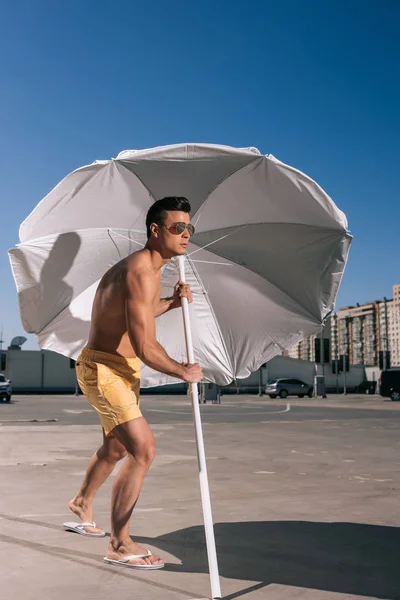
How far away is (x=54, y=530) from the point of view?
5.22 metres

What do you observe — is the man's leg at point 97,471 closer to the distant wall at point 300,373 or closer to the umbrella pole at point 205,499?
the umbrella pole at point 205,499

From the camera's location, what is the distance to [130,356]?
4.41 m

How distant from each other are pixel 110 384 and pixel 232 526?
1920 mm

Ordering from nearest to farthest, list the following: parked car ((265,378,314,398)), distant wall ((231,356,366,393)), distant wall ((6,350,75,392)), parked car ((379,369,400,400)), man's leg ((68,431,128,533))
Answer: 1. man's leg ((68,431,128,533))
2. parked car ((379,369,400,400))
3. parked car ((265,378,314,398))
4. distant wall ((6,350,75,392))
5. distant wall ((231,356,366,393))

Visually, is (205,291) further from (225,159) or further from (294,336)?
(225,159)

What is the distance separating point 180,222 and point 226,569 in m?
2.05

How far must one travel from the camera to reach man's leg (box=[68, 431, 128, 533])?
15.4ft

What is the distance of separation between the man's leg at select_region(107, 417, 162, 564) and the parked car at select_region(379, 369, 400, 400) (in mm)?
38073

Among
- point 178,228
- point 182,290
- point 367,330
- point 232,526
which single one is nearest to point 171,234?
point 178,228

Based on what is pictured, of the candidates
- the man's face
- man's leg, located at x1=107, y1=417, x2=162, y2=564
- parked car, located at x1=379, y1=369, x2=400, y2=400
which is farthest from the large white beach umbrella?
parked car, located at x1=379, y1=369, x2=400, y2=400

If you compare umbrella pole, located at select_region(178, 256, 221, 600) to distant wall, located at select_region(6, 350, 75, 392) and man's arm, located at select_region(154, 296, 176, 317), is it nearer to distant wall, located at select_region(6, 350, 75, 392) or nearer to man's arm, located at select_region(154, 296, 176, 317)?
man's arm, located at select_region(154, 296, 176, 317)

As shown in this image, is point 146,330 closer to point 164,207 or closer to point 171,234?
point 171,234

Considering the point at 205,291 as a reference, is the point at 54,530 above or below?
below

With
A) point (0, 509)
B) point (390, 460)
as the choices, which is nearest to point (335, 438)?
point (390, 460)
